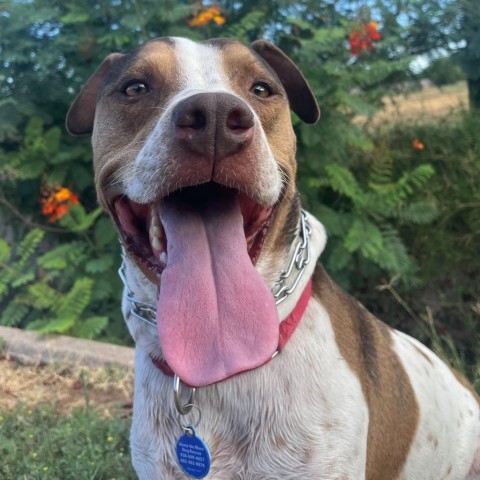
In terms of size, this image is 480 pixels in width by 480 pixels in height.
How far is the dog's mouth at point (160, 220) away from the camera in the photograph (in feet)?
7.10

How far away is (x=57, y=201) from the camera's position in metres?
4.90

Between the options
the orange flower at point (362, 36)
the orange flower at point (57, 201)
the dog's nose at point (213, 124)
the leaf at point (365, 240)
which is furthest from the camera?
the orange flower at point (57, 201)

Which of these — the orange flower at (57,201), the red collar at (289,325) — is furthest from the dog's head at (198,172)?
the orange flower at (57,201)

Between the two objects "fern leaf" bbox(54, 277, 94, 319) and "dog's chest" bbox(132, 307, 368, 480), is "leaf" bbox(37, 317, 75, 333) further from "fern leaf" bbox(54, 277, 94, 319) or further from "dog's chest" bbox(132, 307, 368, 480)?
"dog's chest" bbox(132, 307, 368, 480)

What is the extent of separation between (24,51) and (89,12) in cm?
60

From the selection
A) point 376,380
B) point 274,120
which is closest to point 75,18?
point 274,120

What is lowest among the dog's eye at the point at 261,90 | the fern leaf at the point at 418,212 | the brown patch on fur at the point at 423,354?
the fern leaf at the point at 418,212

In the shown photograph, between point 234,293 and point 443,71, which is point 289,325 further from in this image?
point 443,71

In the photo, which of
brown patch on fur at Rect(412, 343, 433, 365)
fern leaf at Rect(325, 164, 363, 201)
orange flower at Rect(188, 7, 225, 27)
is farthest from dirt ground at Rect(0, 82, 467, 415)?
brown patch on fur at Rect(412, 343, 433, 365)

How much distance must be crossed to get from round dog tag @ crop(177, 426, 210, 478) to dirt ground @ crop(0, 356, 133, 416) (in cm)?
195

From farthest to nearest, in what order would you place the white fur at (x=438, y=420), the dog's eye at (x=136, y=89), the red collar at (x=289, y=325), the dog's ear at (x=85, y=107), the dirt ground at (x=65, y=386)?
the dirt ground at (x=65, y=386), the dog's ear at (x=85, y=107), the white fur at (x=438, y=420), the dog's eye at (x=136, y=89), the red collar at (x=289, y=325)

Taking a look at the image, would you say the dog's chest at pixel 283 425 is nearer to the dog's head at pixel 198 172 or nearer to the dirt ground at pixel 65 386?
the dog's head at pixel 198 172

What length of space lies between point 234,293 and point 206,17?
2.96m

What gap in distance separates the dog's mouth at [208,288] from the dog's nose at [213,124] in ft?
0.83
